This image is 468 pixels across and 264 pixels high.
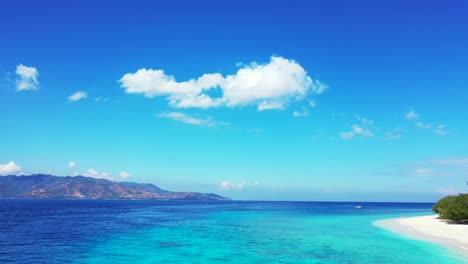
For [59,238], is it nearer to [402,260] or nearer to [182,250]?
→ [182,250]

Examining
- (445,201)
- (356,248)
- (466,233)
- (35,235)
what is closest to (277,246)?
(356,248)

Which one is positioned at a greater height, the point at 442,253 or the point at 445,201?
the point at 445,201

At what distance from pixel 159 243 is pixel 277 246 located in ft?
47.2

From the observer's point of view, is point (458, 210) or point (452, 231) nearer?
point (452, 231)

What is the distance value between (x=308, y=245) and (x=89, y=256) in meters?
24.1

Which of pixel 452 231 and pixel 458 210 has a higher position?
pixel 458 210

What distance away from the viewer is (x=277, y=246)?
4328cm

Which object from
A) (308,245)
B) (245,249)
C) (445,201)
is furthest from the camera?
(445,201)

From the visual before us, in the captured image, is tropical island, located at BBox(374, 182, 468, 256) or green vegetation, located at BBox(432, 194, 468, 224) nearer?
tropical island, located at BBox(374, 182, 468, 256)

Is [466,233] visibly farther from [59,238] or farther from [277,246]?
[59,238]

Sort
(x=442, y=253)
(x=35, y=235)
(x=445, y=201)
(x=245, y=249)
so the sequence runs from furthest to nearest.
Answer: (x=445, y=201) < (x=35, y=235) < (x=245, y=249) < (x=442, y=253)

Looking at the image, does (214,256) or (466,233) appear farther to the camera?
(466,233)

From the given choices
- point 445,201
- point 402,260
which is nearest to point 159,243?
point 402,260

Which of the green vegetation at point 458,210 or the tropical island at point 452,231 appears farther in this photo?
the green vegetation at point 458,210
